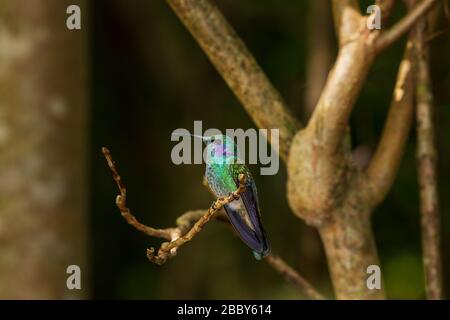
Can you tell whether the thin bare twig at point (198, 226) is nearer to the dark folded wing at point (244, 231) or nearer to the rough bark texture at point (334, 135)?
the dark folded wing at point (244, 231)

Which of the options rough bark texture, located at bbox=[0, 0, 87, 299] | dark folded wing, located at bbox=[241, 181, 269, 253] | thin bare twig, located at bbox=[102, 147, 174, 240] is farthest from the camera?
rough bark texture, located at bbox=[0, 0, 87, 299]

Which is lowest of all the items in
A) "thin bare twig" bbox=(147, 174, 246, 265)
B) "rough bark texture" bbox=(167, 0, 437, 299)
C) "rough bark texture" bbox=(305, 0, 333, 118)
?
"thin bare twig" bbox=(147, 174, 246, 265)

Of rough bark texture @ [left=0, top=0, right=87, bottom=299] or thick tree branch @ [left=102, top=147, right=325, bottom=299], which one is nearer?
thick tree branch @ [left=102, top=147, right=325, bottom=299]

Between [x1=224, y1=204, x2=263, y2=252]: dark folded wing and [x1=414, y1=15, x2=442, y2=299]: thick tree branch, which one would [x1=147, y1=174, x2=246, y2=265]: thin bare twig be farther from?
[x1=414, y1=15, x2=442, y2=299]: thick tree branch

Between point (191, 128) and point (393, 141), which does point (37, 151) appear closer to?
point (393, 141)

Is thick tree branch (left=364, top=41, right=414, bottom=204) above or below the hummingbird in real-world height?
above

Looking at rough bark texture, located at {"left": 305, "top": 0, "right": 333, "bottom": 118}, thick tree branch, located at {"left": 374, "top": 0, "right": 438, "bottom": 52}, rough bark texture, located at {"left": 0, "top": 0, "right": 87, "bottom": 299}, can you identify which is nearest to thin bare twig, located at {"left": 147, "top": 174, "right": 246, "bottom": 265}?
thick tree branch, located at {"left": 374, "top": 0, "right": 438, "bottom": 52}

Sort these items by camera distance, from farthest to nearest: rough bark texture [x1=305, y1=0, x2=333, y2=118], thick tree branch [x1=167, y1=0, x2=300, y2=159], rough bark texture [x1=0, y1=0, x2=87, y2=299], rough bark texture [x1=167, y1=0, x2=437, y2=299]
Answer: rough bark texture [x1=305, y1=0, x2=333, y2=118]
rough bark texture [x1=0, y1=0, x2=87, y2=299]
thick tree branch [x1=167, y1=0, x2=300, y2=159]
rough bark texture [x1=167, y1=0, x2=437, y2=299]
